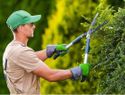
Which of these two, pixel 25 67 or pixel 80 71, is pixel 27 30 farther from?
pixel 80 71

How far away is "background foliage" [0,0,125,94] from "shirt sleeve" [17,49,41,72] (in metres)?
0.62

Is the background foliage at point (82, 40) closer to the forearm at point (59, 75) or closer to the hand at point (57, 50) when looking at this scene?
the hand at point (57, 50)

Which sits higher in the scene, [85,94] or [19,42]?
[19,42]

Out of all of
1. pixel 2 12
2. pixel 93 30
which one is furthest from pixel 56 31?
pixel 93 30

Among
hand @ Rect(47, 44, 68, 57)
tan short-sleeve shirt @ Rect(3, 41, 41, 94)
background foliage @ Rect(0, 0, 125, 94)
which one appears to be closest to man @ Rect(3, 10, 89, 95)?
tan short-sleeve shirt @ Rect(3, 41, 41, 94)

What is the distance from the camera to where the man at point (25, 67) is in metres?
6.05

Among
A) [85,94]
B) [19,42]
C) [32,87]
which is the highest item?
[19,42]

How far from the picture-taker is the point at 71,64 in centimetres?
864

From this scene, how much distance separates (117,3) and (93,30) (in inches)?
30.8

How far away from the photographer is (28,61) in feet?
19.9

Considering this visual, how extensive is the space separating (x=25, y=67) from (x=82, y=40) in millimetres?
1885

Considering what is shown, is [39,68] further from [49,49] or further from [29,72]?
[49,49]

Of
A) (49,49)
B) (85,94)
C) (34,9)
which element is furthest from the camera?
(34,9)

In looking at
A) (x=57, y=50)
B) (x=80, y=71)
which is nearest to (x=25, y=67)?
(x=80, y=71)
